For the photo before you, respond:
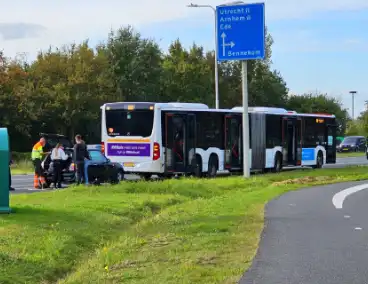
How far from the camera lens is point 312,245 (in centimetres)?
1029

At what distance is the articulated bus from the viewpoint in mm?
26641

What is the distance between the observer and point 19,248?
391 inches

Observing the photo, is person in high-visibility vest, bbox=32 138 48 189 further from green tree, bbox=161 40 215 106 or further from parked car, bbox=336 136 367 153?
parked car, bbox=336 136 367 153

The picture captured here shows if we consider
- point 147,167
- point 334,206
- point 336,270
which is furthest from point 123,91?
point 336,270

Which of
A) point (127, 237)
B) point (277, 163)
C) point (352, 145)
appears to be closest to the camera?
point (127, 237)

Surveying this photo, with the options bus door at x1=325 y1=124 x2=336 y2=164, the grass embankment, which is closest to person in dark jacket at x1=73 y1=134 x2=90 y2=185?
the grass embankment

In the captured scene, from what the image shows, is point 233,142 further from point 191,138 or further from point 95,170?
point 95,170

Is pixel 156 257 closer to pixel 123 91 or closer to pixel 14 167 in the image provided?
pixel 14 167

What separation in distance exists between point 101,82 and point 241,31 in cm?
2367

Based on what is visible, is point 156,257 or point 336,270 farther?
point 156,257

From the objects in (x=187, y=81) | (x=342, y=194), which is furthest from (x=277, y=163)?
(x=187, y=81)

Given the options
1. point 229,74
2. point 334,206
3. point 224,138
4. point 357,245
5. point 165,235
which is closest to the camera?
point 357,245

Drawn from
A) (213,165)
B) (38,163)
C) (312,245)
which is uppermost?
(38,163)

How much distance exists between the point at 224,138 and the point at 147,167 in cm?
519
